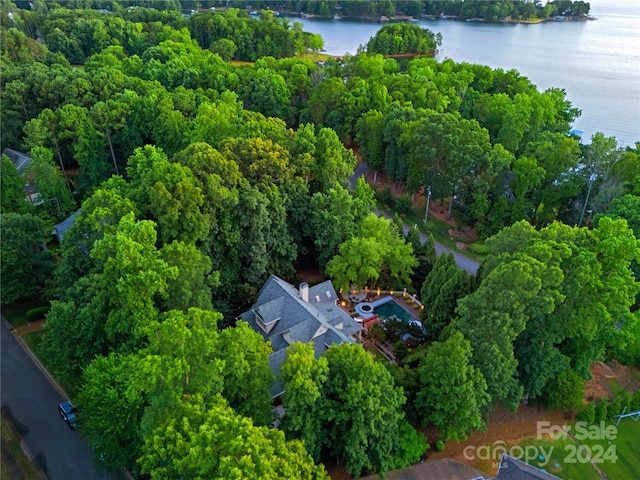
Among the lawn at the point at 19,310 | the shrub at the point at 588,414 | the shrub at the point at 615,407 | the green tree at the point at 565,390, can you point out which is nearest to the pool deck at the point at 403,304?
the green tree at the point at 565,390

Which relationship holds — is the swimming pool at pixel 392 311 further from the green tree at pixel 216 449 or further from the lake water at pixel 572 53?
the lake water at pixel 572 53

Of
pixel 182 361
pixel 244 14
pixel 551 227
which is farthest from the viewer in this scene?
pixel 244 14

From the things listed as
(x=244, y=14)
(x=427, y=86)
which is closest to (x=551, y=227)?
(x=427, y=86)

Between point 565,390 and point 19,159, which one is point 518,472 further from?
point 19,159

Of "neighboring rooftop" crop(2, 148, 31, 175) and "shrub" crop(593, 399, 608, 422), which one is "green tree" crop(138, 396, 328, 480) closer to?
"shrub" crop(593, 399, 608, 422)

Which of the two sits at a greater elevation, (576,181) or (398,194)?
(576,181)

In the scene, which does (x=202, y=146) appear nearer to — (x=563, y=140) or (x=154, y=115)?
(x=154, y=115)
